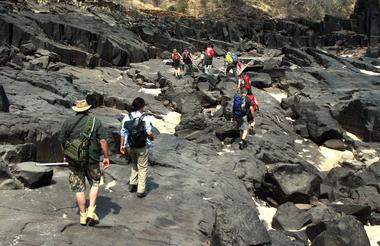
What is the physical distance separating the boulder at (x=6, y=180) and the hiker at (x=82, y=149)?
6.33 feet

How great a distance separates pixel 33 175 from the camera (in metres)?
9.31

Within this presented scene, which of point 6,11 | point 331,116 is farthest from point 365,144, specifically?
point 6,11

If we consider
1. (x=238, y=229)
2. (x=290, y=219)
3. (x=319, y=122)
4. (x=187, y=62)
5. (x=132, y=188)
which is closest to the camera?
(x=238, y=229)

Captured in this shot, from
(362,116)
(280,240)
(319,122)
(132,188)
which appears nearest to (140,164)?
(132,188)

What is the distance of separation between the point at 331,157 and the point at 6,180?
45.6ft

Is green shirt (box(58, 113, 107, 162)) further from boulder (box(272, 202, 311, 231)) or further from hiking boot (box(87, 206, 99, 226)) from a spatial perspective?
boulder (box(272, 202, 311, 231))

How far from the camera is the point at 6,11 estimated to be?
114 ft

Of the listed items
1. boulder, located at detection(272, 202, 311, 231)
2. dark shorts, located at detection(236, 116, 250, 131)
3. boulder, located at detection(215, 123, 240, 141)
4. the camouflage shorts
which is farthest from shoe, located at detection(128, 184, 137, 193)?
boulder, located at detection(215, 123, 240, 141)

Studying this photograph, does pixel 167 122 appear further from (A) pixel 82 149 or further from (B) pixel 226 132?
(A) pixel 82 149

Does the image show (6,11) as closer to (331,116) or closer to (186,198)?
(331,116)

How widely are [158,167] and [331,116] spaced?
12.2 meters

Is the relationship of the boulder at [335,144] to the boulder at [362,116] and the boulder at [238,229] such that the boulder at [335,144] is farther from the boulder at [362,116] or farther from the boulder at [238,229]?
the boulder at [238,229]

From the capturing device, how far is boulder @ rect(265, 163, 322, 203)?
42.1 feet

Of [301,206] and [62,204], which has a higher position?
[62,204]
